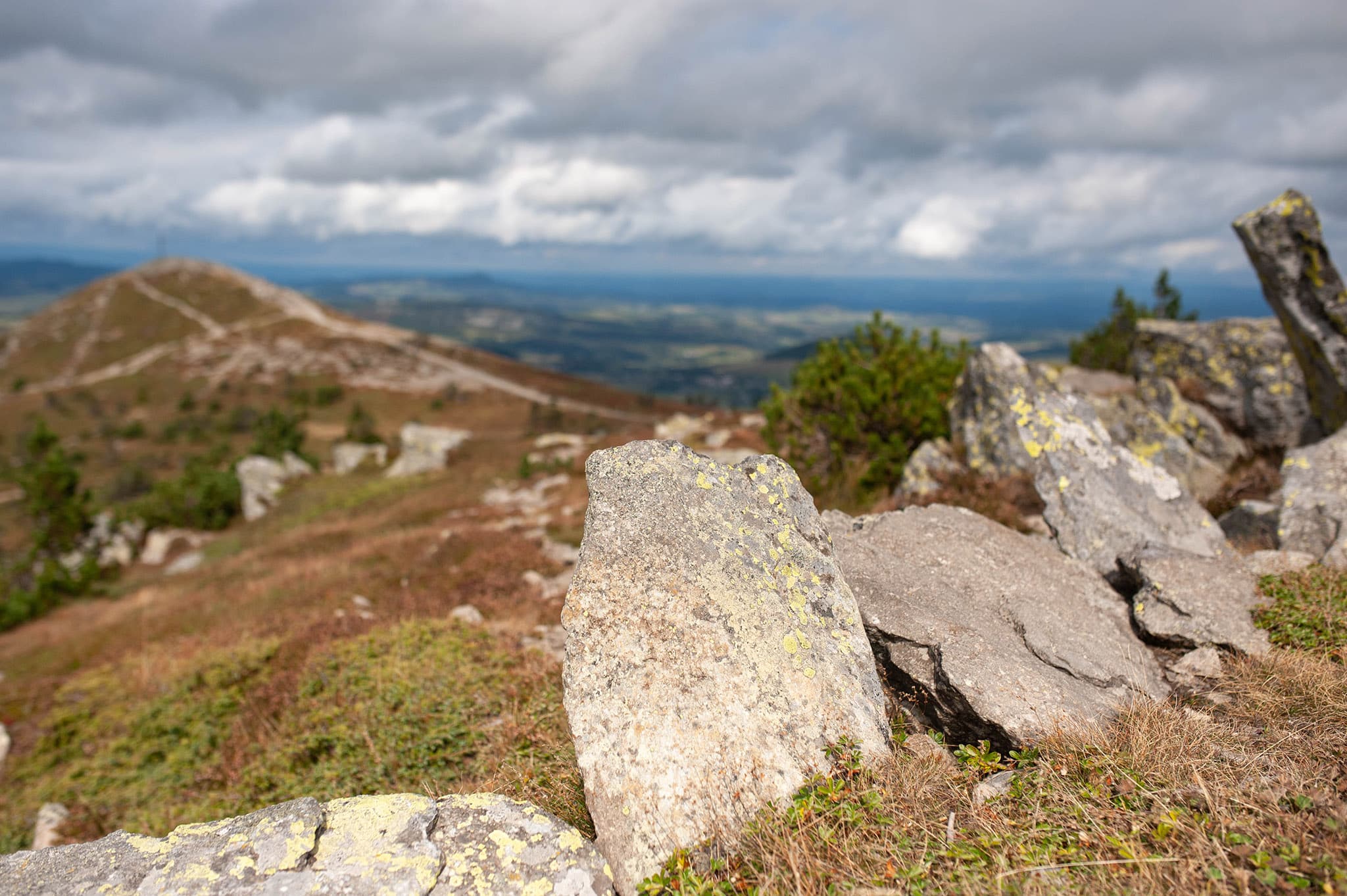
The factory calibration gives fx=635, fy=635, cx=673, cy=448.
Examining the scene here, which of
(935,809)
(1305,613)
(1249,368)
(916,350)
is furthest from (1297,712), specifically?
(1249,368)

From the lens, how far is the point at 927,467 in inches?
478

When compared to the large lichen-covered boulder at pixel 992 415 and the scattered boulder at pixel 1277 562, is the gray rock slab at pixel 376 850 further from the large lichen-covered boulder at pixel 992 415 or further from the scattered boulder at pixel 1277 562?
the large lichen-covered boulder at pixel 992 415

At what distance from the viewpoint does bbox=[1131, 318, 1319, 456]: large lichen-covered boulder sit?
44.3 ft

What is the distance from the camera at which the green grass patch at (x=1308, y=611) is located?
18.8 feet

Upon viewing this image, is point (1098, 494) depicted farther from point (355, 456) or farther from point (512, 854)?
point (355, 456)

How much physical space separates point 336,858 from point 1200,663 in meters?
7.35

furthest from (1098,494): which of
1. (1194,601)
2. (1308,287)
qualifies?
(1308,287)

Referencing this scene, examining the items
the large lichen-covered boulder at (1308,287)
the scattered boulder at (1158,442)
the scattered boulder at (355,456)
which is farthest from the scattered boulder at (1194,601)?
the scattered boulder at (355,456)

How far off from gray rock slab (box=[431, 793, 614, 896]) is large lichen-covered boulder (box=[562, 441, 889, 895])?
188 mm

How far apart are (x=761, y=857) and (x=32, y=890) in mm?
4422

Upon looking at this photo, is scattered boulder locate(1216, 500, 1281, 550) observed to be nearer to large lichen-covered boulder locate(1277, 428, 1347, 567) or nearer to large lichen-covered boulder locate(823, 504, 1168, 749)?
large lichen-covered boulder locate(1277, 428, 1347, 567)

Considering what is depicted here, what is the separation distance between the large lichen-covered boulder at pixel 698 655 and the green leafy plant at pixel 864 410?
809cm

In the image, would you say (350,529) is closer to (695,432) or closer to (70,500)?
(695,432)

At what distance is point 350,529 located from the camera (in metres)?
26.7
